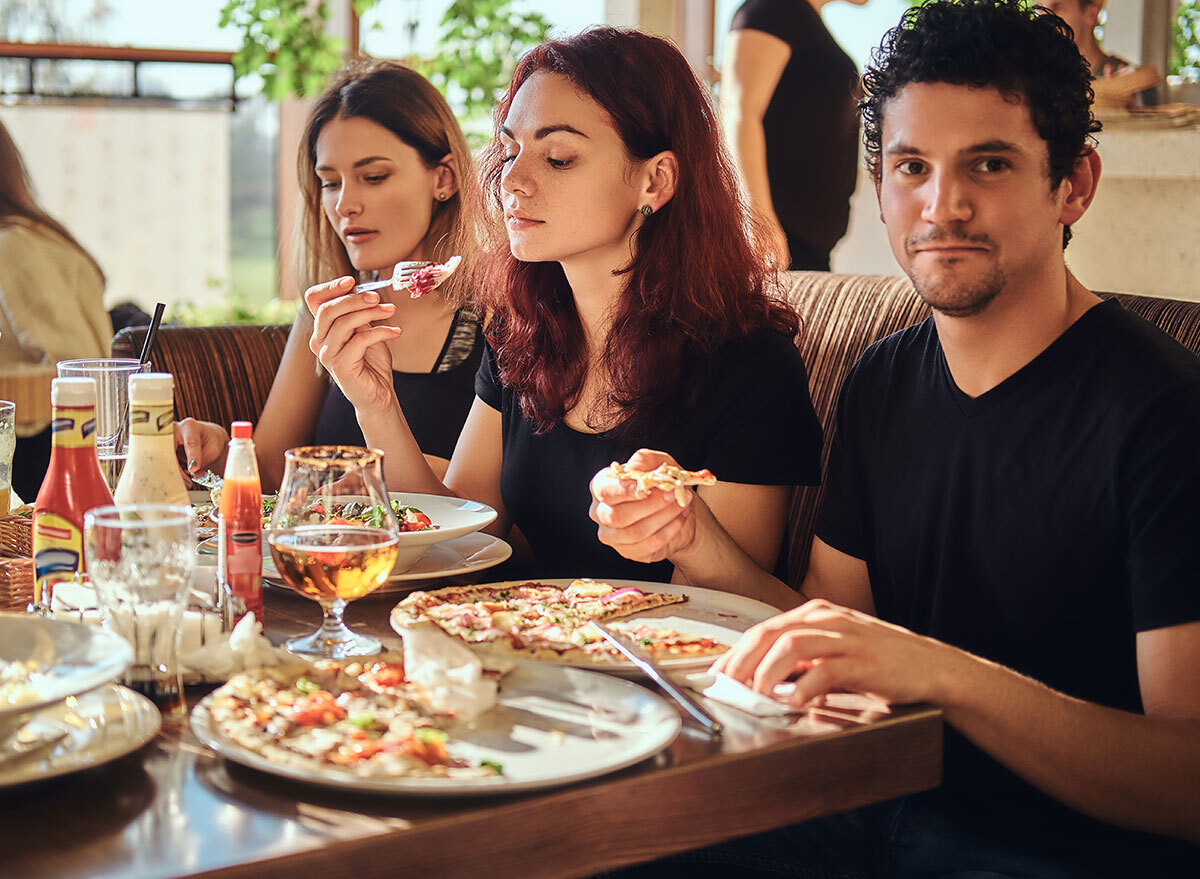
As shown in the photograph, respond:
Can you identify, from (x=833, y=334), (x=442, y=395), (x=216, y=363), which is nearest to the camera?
(x=833, y=334)

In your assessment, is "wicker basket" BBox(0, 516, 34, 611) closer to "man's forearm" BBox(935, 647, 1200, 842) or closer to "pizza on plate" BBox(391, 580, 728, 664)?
"pizza on plate" BBox(391, 580, 728, 664)

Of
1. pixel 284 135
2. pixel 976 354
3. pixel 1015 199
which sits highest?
pixel 284 135

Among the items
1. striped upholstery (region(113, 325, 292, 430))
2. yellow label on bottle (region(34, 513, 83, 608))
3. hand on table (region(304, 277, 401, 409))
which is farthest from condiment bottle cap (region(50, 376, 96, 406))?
striped upholstery (region(113, 325, 292, 430))

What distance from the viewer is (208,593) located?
49.1 inches

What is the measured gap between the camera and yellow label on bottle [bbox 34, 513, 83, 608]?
1.24 meters

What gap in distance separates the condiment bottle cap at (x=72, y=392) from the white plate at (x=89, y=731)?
319mm

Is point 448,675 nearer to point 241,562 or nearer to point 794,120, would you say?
point 241,562

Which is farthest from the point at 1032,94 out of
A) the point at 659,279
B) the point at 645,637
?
the point at 645,637

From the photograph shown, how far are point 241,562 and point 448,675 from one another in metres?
0.31

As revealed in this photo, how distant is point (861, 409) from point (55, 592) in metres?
0.96

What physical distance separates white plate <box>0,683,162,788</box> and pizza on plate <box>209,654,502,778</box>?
0.06 meters

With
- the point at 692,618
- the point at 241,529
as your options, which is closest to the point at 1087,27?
the point at 692,618

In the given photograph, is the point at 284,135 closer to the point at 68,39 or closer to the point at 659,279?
the point at 68,39

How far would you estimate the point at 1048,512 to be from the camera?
1.37m
